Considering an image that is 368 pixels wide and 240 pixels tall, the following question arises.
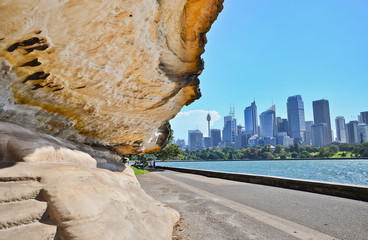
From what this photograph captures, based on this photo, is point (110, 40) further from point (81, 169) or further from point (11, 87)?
point (81, 169)

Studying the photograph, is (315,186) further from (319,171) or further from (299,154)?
(299,154)

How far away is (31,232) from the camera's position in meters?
2.05

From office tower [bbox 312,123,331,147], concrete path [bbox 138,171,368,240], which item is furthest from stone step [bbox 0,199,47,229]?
office tower [bbox 312,123,331,147]

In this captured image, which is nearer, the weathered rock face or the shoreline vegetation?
the weathered rock face

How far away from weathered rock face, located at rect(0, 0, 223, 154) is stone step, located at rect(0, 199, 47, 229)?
1.72 m

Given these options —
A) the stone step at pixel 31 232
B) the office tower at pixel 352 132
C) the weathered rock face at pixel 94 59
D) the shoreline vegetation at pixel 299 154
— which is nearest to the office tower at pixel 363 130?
the office tower at pixel 352 132

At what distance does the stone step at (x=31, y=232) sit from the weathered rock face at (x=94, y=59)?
6.47 feet

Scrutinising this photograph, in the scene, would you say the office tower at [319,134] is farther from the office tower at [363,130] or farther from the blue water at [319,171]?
the blue water at [319,171]

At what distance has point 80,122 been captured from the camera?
471 cm

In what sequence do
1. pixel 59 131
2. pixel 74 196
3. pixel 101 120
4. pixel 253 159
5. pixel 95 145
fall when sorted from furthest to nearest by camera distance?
pixel 253 159 → pixel 95 145 → pixel 101 120 → pixel 59 131 → pixel 74 196

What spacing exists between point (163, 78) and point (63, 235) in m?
3.26

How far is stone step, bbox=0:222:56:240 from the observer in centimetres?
192

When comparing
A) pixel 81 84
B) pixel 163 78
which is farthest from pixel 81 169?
pixel 163 78

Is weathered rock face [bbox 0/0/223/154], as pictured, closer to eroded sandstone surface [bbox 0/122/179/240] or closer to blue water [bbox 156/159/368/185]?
eroded sandstone surface [bbox 0/122/179/240]
